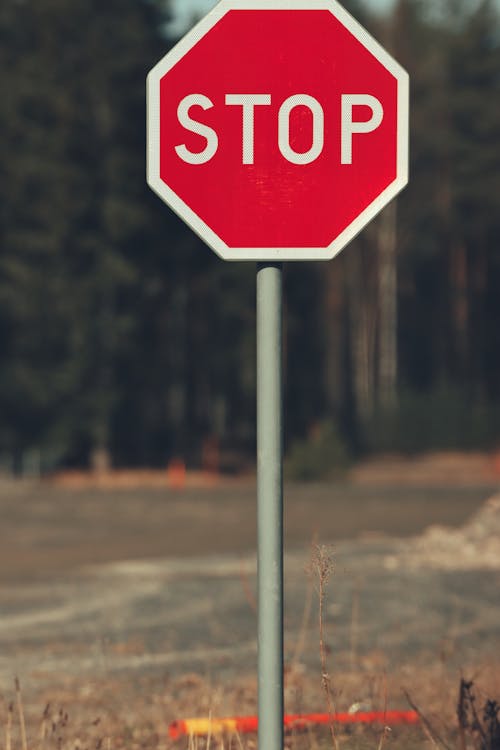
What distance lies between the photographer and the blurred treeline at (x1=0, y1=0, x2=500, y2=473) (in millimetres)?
37969

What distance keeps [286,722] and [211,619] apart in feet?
17.5

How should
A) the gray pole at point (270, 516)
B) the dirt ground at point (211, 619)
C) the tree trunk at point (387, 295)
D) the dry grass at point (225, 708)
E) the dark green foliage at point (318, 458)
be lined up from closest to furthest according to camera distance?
the gray pole at point (270, 516) → the dry grass at point (225, 708) → the dirt ground at point (211, 619) → the dark green foliage at point (318, 458) → the tree trunk at point (387, 295)

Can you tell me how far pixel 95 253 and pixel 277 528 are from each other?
35.3 meters

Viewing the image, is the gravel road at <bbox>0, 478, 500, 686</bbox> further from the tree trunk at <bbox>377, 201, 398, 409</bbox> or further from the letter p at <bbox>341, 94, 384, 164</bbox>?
the tree trunk at <bbox>377, 201, 398, 409</bbox>

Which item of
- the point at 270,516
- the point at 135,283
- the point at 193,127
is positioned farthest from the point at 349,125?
the point at 135,283

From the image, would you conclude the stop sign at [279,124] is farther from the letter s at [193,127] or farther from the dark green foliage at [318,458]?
the dark green foliage at [318,458]

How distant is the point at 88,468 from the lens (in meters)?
40.3

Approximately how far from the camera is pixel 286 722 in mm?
6207

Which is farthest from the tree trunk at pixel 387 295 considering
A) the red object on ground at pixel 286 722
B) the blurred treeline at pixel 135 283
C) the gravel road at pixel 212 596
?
the red object on ground at pixel 286 722

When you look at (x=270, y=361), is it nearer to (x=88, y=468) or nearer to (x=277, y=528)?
(x=277, y=528)

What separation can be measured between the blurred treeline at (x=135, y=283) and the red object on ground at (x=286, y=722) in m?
29.5

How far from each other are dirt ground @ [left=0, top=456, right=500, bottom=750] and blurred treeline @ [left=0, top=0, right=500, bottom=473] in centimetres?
1329

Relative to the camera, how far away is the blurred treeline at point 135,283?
3797 centimetres

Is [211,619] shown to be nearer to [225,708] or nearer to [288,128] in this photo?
[225,708]
